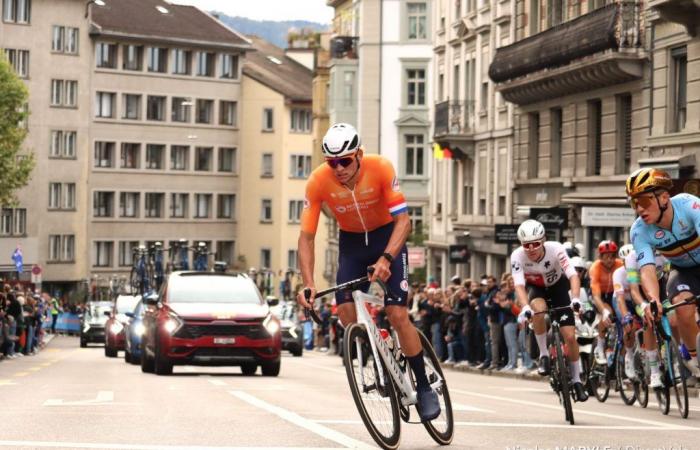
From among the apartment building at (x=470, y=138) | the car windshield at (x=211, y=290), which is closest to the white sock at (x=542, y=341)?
the car windshield at (x=211, y=290)

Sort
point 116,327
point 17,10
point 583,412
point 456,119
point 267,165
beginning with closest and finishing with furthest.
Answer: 1. point 583,412
2. point 116,327
3. point 456,119
4. point 17,10
5. point 267,165

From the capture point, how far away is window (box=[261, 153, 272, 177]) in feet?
409

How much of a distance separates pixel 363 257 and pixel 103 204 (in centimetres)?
10643

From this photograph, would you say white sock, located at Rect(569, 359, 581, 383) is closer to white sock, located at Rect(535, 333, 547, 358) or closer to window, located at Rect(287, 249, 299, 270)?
white sock, located at Rect(535, 333, 547, 358)

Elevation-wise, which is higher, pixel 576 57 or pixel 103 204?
pixel 576 57

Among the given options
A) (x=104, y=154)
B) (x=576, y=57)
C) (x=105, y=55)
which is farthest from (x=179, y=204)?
(x=576, y=57)

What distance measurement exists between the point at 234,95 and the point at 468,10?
61.7 meters

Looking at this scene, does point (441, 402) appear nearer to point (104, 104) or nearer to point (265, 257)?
point (104, 104)

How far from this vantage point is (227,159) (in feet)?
409

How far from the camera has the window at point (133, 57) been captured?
116 meters

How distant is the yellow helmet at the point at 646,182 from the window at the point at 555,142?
117ft

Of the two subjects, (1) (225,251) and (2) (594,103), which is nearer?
(2) (594,103)

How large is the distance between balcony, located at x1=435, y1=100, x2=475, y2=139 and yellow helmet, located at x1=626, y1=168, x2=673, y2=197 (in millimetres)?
46469

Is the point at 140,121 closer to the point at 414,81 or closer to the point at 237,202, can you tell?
the point at 237,202
